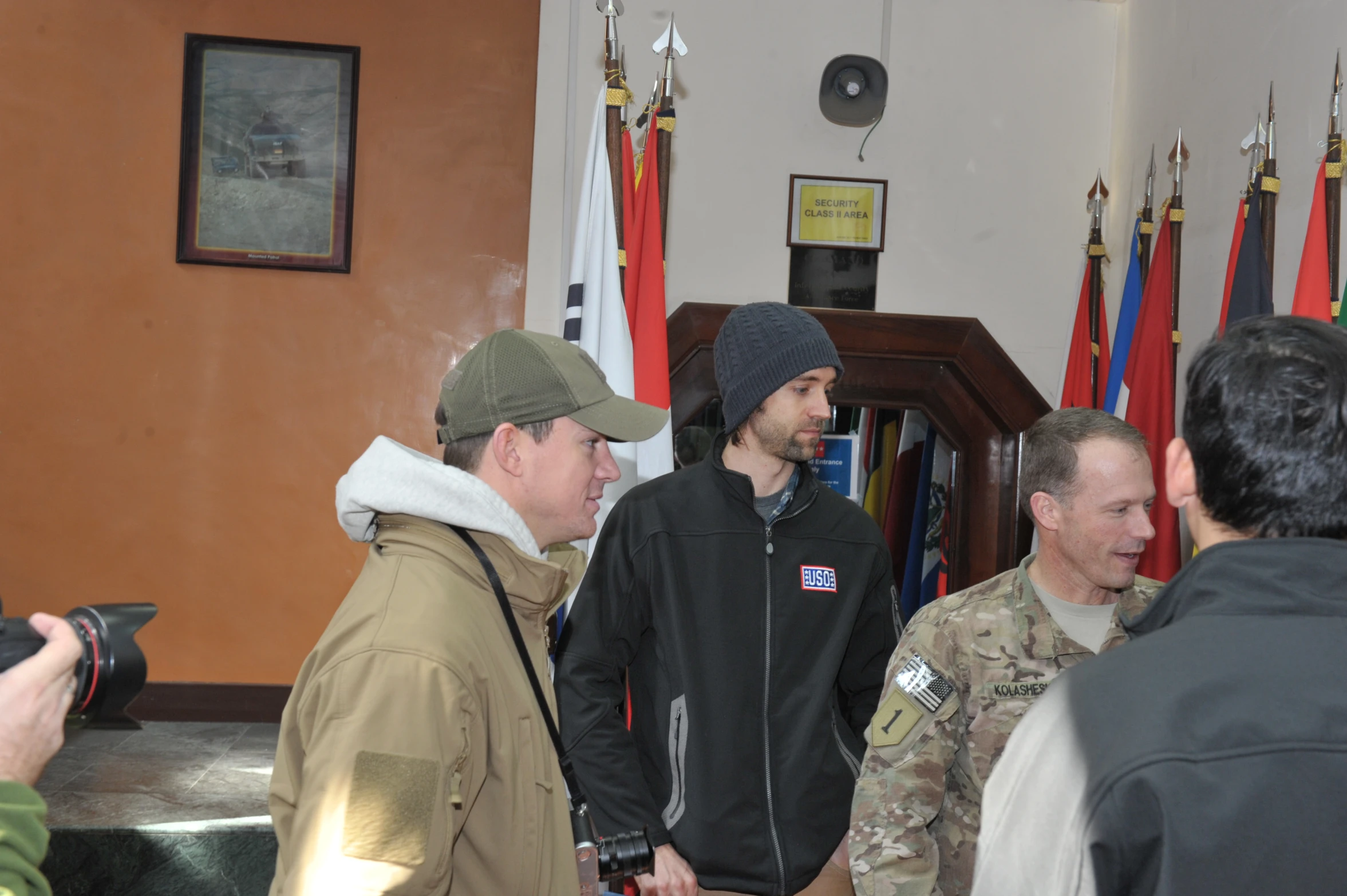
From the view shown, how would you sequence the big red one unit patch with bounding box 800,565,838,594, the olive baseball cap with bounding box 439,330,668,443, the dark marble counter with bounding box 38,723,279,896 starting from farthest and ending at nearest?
the dark marble counter with bounding box 38,723,279,896 < the big red one unit patch with bounding box 800,565,838,594 < the olive baseball cap with bounding box 439,330,668,443

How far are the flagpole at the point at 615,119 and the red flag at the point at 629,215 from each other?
0.02 metres

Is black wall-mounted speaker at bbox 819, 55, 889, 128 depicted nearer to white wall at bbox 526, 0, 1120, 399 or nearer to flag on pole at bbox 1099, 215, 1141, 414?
white wall at bbox 526, 0, 1120, 399

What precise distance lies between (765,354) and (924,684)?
0.80 metres

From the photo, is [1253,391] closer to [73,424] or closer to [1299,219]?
[1299,219]

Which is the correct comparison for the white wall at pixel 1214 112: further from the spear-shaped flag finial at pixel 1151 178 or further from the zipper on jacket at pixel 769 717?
the zipper on jacket at pixel 769 717

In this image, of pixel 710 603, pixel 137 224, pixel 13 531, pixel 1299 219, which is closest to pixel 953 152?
pixel 1299 219

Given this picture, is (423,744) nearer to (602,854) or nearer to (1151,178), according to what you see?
(602,854)

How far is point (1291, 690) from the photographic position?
740 millimetres

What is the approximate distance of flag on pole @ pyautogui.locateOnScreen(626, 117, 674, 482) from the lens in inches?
121

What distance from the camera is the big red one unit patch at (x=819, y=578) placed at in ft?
6.84

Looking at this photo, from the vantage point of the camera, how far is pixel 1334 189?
254 cm

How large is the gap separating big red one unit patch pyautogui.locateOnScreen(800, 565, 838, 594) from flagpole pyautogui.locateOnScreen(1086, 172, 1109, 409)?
1859mm

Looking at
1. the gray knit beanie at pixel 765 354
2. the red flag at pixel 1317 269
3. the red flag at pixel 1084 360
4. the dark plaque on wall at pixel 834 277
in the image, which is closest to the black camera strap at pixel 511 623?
the gray knit beanie at pixel 765 354

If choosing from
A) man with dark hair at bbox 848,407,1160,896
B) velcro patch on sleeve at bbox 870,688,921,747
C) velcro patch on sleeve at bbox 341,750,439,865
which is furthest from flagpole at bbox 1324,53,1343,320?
velcro patch on sleeve at bbox 341,750,439,865
